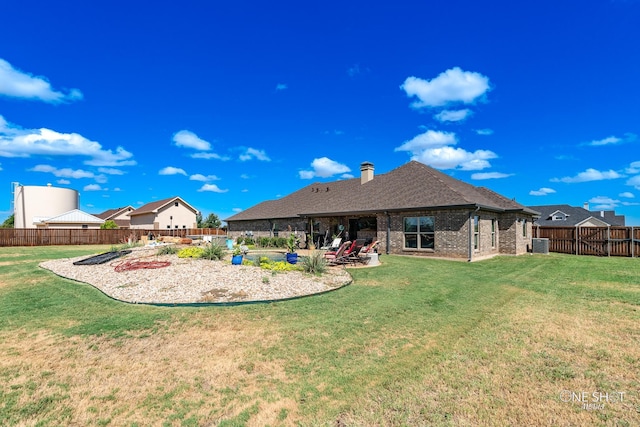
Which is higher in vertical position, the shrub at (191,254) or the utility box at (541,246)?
the shrub at (191,254)

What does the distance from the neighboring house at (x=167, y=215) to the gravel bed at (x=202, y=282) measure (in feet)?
109

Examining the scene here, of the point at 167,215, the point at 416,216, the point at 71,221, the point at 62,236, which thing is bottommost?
the point at 62,236

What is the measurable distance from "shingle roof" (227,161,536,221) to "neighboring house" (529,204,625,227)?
86.6 feet

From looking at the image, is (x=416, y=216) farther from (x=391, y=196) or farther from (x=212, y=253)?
(x=212, y=253)

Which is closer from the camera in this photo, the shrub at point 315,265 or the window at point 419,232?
the shrub at point 315,265

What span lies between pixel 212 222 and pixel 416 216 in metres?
50.4

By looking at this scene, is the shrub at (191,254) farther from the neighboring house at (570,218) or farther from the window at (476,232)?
the neighboring house at (570,218)

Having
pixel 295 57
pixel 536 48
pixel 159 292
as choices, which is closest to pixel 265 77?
pixel 295 57

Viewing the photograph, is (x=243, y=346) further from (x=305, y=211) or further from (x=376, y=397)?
(x=305, y=211)

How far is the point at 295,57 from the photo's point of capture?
2070cm

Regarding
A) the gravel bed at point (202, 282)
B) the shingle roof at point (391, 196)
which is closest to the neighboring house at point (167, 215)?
the shingle roof at point (391, 196)

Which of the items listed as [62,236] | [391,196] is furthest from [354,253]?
[62,236]

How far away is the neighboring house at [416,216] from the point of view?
15570 mm

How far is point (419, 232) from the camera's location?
54.9 ft
